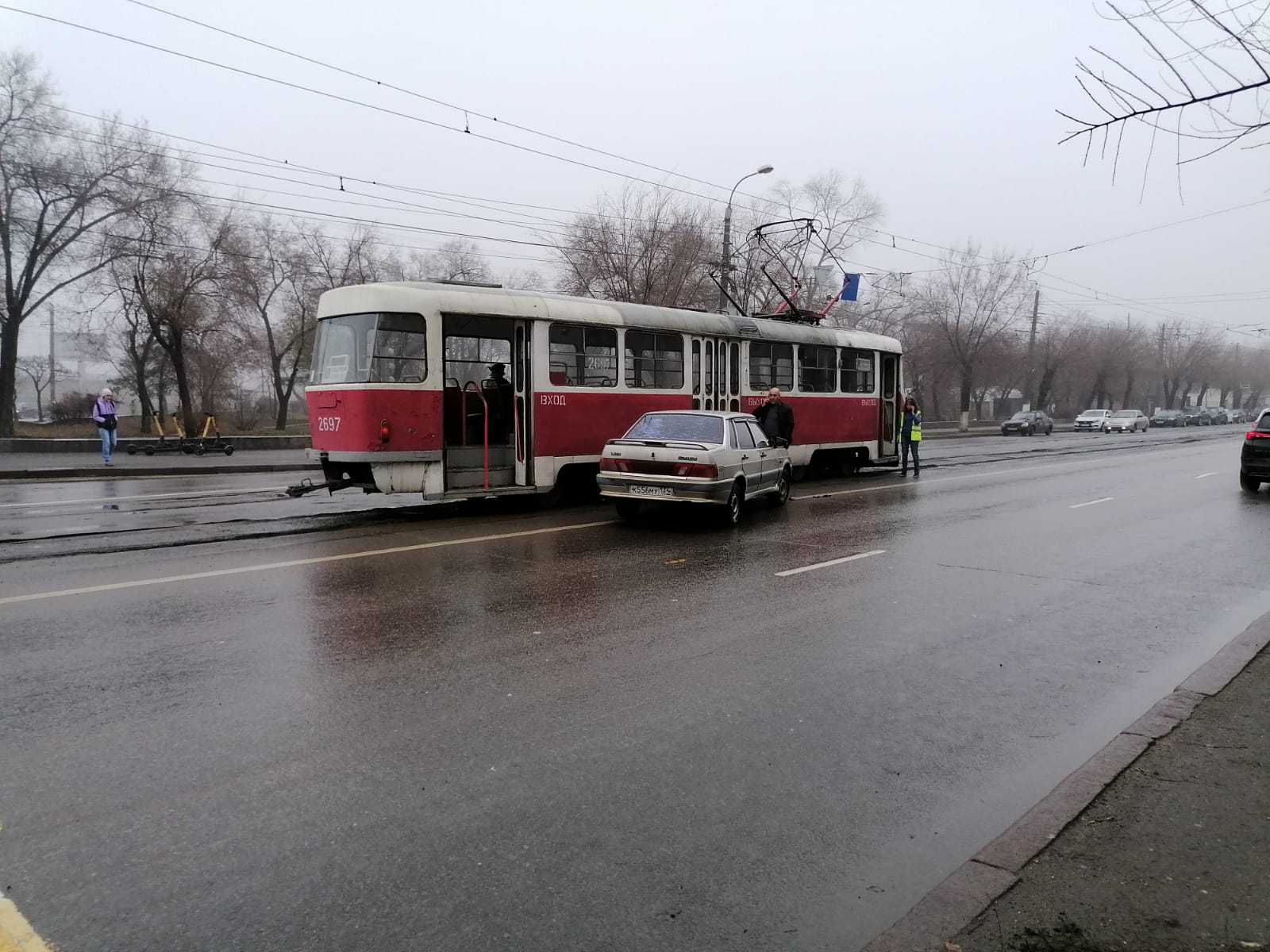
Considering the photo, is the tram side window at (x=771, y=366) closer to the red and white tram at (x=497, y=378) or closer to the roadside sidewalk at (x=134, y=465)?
the red and white tram at (x=497, y=378)

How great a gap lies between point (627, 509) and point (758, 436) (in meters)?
2.46

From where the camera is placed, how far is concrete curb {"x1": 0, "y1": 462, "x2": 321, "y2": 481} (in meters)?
19.7

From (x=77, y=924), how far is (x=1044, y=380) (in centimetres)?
7954

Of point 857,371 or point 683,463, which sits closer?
point 683,463

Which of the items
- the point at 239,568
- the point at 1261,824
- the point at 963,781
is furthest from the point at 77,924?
the point at 239,568

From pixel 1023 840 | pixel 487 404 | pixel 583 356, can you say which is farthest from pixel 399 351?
pixel 1023 840

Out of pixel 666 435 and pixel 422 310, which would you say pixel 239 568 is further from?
pixel 666 435

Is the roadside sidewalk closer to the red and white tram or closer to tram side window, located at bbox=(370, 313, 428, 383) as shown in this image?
the red and white tram

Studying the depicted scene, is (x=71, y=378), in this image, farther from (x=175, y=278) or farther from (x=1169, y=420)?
(x=1169, y=420)

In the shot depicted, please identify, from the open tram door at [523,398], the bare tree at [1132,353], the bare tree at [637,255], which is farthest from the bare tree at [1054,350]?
the open tram door at [523,398]

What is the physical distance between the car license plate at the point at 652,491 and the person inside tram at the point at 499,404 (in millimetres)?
3108

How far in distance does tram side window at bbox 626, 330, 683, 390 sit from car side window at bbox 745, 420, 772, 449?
2579mm

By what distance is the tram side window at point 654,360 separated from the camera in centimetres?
1541

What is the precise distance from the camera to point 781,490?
48.8 feet
